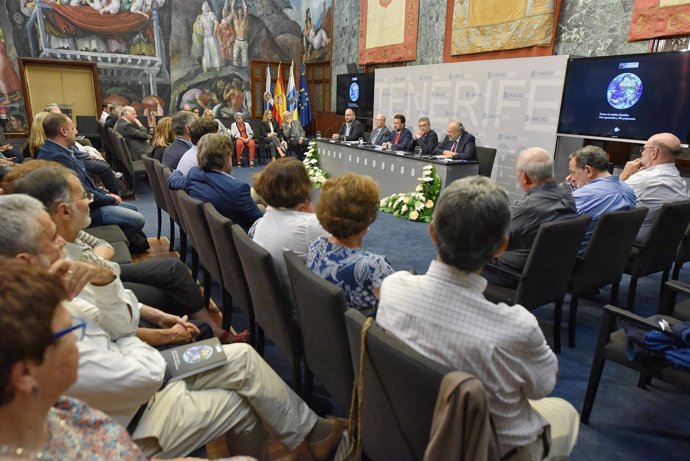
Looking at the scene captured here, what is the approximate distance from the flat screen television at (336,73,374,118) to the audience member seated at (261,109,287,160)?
5.36 ft

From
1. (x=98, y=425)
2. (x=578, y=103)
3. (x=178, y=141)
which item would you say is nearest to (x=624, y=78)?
(x=578, y=103)

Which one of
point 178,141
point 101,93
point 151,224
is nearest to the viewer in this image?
point 178,141

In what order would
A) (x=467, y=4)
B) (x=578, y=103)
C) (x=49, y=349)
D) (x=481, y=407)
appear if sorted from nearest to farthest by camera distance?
(x=49, y=349)
(x=481, y=407)
(x=578, y=103)
(x=467, y=4)

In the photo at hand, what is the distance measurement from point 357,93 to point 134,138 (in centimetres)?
512

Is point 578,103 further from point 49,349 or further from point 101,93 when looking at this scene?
point 101,93

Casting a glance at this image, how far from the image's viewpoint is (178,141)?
448 cm

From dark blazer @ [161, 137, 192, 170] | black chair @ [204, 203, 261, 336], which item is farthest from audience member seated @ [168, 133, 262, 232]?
dark blazer @ [161, 137, 192, 170]

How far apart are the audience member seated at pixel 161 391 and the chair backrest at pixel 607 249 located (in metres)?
1.75

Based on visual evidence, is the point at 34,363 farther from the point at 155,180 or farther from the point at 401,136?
the point at 401,136

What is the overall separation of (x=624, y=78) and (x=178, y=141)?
5029 millimetres

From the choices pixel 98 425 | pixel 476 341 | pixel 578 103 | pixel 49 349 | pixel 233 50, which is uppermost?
pixel 233 50

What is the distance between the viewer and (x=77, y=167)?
141 inches

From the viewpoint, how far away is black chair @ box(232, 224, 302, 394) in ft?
5.82

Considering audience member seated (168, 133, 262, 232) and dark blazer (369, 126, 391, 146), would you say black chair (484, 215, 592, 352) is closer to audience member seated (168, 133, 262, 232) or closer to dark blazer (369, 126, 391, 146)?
audience member seated (168, 133, 262, 232)
